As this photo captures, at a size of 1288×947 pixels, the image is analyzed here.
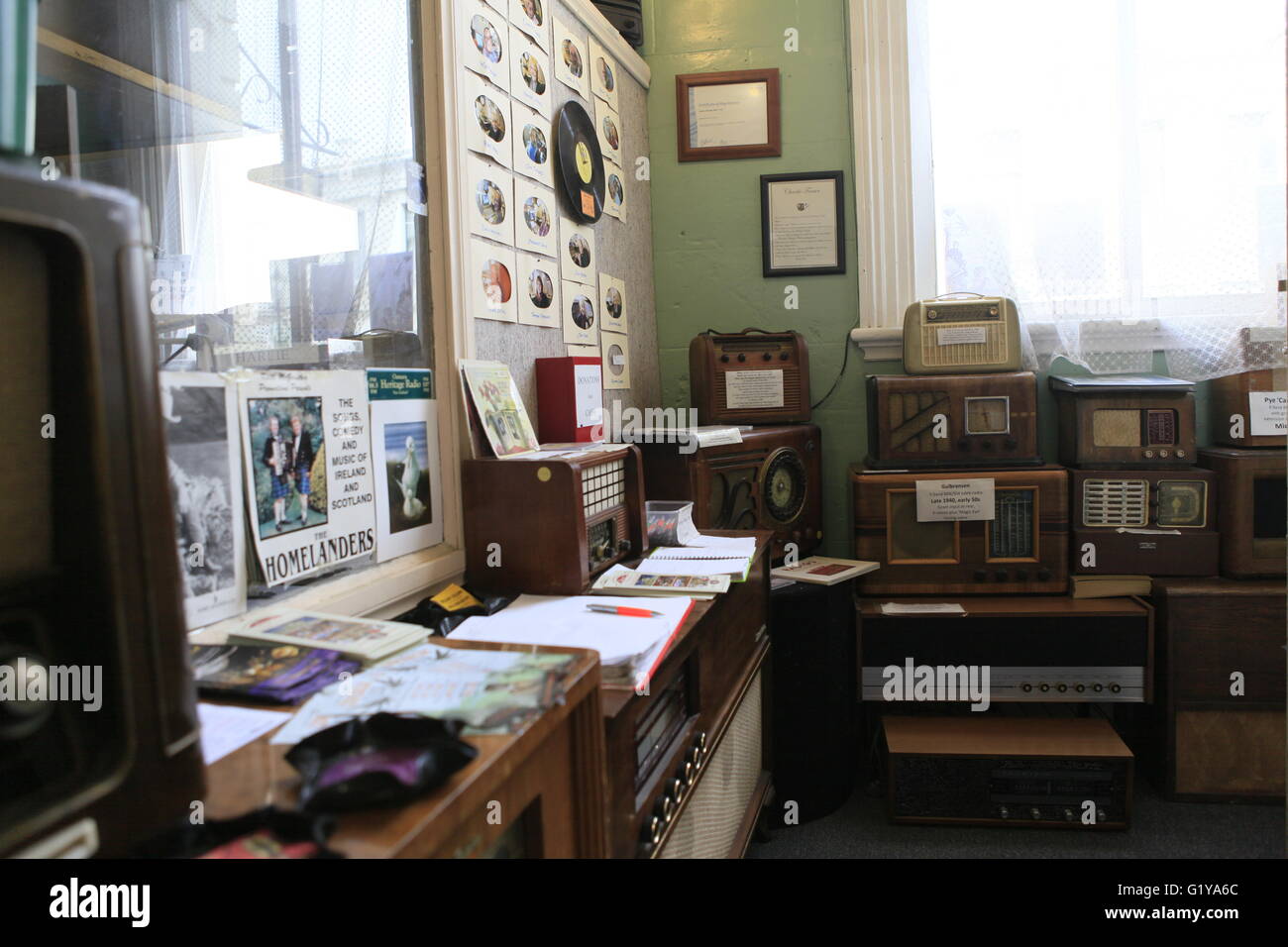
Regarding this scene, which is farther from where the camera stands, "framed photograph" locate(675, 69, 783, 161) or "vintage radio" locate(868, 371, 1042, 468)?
"framed photograph" locate(675, 69, 783, 161)

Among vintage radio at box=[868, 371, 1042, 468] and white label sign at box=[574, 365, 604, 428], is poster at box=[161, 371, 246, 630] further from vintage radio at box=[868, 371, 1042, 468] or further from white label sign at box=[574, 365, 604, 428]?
vintage radio at box=[868, 371, 1042, 468]

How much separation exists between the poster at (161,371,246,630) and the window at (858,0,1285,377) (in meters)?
2.24

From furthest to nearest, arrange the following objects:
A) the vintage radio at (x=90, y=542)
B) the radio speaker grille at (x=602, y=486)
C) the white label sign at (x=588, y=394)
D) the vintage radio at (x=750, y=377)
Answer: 1. the vintage radio at (x=750, y=377)
2. the white label sign at (x=588, y=394)
3. the radio speaker grille at (x=602, y=486)
4. the vintage radio at (x=90, y=542)

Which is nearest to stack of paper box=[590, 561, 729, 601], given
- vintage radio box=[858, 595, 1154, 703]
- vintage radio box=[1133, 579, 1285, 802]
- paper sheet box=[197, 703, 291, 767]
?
paper sheet box=[197, 703, 291, 767]

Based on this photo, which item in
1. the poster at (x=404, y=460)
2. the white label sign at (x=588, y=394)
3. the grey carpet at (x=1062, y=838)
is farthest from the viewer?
the grey carpet at (x=1062, y=838)

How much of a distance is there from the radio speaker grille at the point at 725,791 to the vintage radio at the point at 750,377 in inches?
32.4

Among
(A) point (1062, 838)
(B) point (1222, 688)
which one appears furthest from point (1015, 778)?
(B) point (1222, 688)

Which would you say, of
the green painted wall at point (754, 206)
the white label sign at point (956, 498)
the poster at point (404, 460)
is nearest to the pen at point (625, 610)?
the poster at point (404, 460)

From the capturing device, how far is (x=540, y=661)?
862 mm

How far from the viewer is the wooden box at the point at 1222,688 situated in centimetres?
215

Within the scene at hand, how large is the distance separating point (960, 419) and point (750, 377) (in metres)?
0.60

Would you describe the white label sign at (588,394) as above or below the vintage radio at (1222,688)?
above

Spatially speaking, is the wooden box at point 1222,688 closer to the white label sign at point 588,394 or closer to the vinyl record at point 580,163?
the white label sign at point 588,394

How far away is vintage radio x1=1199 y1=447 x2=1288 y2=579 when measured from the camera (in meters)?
2.21
